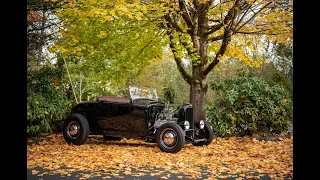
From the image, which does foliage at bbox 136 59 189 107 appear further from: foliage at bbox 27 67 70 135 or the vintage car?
the vintage car

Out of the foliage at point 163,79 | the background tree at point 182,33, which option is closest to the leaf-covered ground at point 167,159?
the background tree at point 182,33

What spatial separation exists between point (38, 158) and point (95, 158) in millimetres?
1103

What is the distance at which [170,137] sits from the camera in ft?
23.1

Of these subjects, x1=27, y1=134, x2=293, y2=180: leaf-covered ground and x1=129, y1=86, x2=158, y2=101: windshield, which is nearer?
x1=27, y1=134, x2=293, y2=180: leaf-covered ground

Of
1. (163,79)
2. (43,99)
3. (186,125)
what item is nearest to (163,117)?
(186,125)

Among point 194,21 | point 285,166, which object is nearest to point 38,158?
point 285,166

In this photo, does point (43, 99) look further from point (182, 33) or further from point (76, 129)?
point (182, 33)

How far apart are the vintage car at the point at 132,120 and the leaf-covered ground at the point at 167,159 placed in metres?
0.31

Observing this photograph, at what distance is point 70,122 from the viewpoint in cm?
804

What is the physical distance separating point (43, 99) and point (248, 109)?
5480 mm

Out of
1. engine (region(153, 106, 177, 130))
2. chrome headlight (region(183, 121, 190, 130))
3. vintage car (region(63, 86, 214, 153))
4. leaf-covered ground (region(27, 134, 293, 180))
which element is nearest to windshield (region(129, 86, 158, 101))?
vintage car (region(63, 86, 214, 153))

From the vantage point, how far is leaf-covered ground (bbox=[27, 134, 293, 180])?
5.05m
